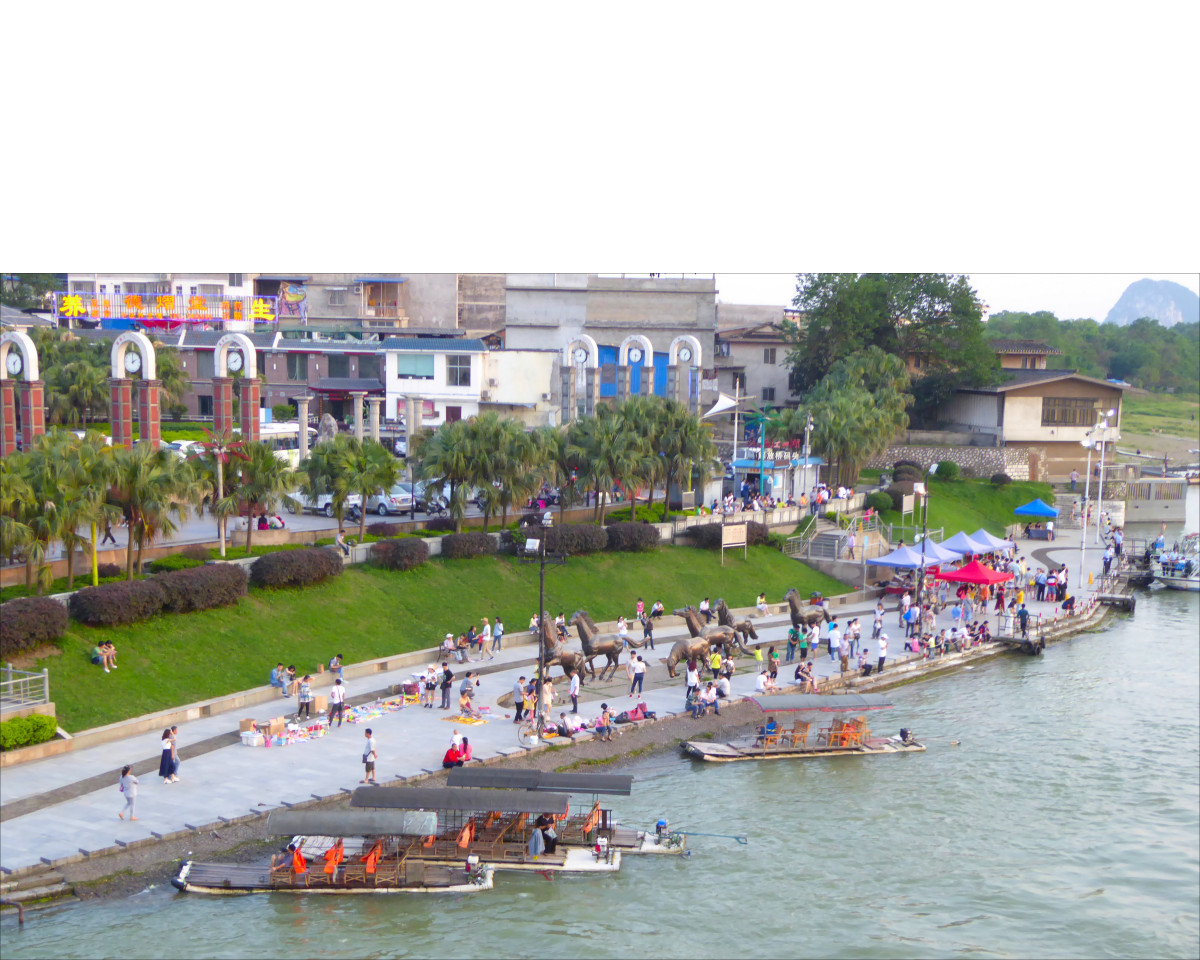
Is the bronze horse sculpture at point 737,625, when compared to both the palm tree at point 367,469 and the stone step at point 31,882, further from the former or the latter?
the stone step at point 31,882

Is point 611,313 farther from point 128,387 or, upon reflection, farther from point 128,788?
point 128,788

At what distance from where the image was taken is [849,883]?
52.5 ft

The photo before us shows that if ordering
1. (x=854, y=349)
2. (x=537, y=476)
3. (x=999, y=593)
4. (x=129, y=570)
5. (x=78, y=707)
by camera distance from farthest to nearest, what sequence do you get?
(x=854, y=349)
(x=999, y=593)
(x=537, y=476)
(x=129, y=570)
(x=78, y=707)

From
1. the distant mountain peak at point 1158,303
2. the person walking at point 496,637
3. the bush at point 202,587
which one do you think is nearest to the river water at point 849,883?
the person walking at point 496,637


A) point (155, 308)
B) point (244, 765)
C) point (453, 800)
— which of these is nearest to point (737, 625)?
point (453, 800)

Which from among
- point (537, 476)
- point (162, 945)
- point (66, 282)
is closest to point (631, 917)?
point (162, 945)

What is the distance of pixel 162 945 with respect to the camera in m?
13.2

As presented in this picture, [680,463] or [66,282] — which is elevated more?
[66,282]

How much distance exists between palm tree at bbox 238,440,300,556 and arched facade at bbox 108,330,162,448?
163 inches

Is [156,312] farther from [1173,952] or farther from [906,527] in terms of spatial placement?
[1173,952]

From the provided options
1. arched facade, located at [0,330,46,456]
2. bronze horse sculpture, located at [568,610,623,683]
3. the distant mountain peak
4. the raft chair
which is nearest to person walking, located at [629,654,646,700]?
bronze horse sculpture, located at [568,610,623,683]

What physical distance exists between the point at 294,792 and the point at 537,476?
1444 centimetres

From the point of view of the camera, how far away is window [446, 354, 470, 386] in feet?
158

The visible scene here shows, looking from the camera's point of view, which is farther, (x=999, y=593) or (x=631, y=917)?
(x=999, y=593)
